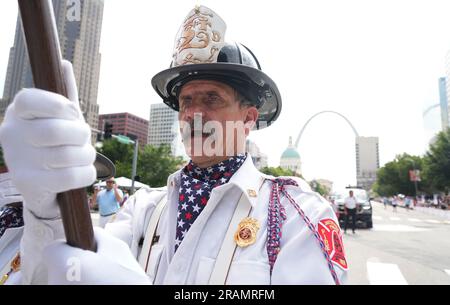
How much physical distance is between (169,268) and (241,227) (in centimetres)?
39

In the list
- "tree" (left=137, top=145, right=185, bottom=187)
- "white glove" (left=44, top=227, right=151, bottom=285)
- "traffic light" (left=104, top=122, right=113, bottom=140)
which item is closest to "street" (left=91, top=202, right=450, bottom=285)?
"white glove" (left=44, top=227, right=151, bottom=285)

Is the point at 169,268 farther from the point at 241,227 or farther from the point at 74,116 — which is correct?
the point at 74,116

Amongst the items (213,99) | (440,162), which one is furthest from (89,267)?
(440,162)

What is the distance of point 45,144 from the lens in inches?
33.1

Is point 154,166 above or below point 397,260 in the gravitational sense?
above

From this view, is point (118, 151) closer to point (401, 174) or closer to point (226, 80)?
point (226, 80)

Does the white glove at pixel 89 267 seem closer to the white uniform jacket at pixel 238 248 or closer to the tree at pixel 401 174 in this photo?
the white uniform jacket at pixel 238 248

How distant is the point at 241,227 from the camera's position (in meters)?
1.48

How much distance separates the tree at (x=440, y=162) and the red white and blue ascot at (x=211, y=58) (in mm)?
39618

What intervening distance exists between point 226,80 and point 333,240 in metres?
1.06

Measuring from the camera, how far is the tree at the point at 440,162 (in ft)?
111
